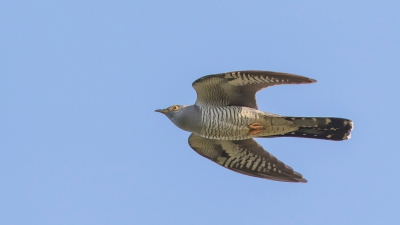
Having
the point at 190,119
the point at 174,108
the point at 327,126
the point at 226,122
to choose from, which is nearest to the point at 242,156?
the point at 226,122

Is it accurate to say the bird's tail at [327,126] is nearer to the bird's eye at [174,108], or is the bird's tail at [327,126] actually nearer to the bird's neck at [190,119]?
the bird's neck at [190,119]

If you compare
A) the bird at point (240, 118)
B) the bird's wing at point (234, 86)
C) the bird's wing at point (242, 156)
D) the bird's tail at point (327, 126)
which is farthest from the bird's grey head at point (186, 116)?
the bird's tail at point (327, 126)

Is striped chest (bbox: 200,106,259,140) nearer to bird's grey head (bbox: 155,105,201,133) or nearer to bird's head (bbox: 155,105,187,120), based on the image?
bird's grey head (bbox: 155,105,201,133)

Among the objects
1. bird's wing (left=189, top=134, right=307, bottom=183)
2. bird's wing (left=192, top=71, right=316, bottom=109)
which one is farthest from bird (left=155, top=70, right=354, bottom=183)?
bird's wing (left=189, top=134, right=307, bottom=183)

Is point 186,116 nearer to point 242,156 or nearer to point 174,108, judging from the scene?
point 174,108

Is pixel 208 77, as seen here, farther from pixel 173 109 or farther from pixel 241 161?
pixel 241 161

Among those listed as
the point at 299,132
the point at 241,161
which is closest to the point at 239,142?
the point at 241,161
